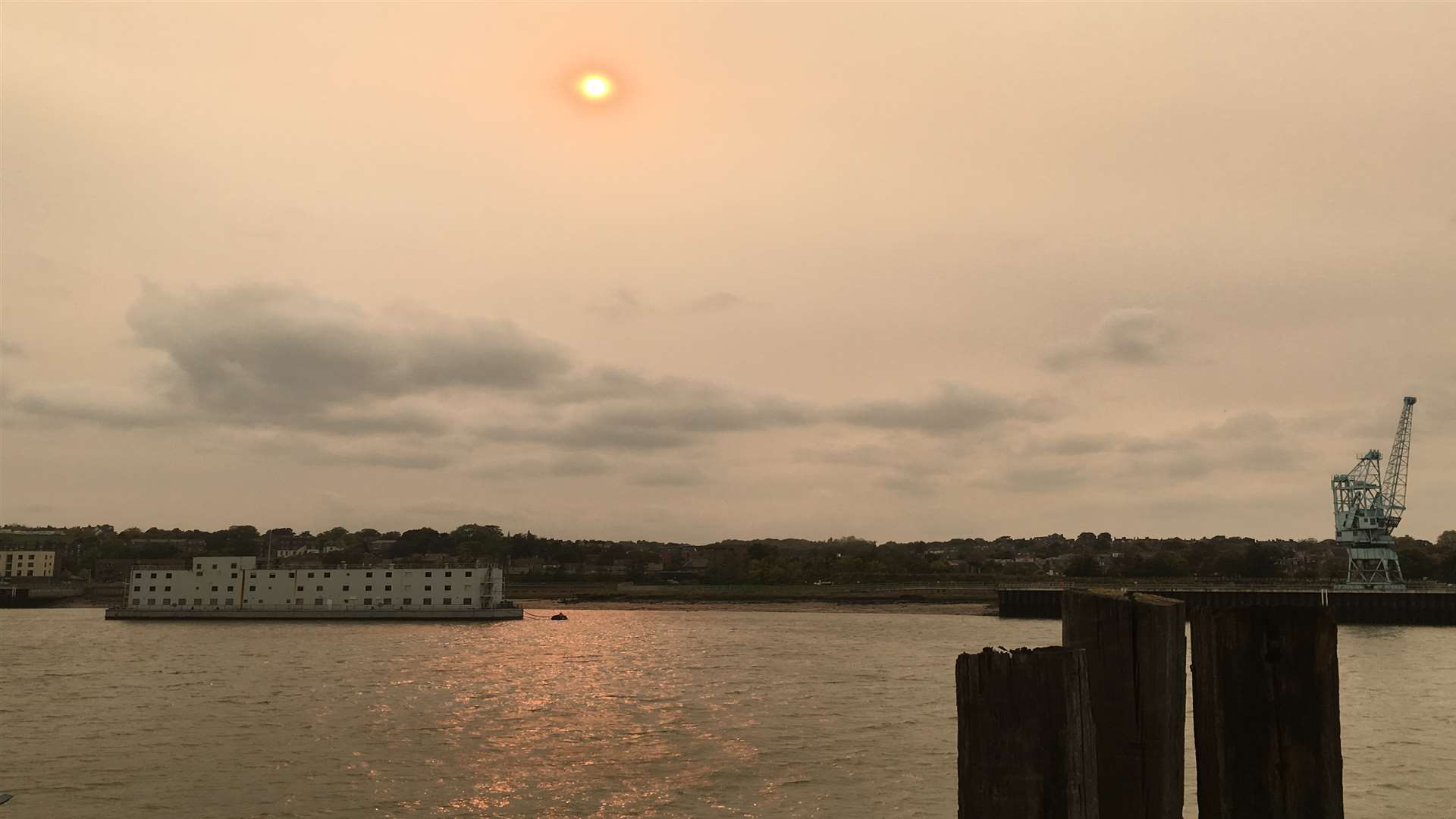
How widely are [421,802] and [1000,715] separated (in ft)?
86.2

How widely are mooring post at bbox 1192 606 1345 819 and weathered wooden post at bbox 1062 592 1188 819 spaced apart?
198 mm

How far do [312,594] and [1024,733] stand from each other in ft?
489

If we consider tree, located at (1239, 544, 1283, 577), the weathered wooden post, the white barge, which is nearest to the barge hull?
the white barge

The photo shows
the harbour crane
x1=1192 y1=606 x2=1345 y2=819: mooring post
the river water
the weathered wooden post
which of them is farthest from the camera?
the harbour crane

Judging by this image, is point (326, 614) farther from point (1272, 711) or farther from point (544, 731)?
point (1272, 711)

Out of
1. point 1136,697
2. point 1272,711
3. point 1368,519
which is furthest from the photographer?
point 1368,519

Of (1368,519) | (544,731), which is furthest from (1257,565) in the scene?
(544,731)

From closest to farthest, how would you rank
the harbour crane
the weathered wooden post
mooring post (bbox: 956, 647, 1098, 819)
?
mooring post (bbox: 956, 647, 1098, 819) < the weathered wooden post < the harbour crane

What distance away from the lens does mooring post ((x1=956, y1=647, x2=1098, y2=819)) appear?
479cm

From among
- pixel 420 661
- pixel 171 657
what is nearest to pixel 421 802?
pixel 420 661

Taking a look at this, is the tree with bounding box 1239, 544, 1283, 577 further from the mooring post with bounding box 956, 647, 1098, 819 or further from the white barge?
the mooring post with bounding box 956, 647, 1098, 819

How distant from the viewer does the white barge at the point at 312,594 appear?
137750mm

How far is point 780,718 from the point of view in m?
42.2

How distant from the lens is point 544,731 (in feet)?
132
